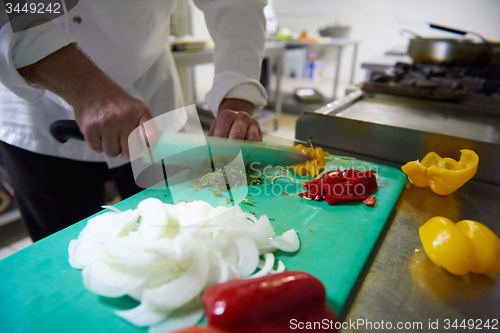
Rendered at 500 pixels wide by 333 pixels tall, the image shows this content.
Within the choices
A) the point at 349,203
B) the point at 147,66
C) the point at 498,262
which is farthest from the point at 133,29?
the point at 498,262

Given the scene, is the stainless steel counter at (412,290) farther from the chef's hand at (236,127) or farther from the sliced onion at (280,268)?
the chef's hand at (236,127)

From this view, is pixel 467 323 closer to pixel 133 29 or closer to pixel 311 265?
pixel 311 265

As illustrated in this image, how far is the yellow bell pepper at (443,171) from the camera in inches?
36.1

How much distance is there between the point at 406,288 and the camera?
25.2 inches

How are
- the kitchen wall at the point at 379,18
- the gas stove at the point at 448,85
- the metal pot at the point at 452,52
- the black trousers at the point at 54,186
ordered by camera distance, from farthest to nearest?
1. the kitchen wall at the point at 379,18
2. the metal pot at the point at 452,52
3. the gas stove at the point at 448,85
4. the black trousers at the point at 54,186

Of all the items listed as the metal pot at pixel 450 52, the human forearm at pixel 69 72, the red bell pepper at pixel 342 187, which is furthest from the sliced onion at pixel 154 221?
the metal pot at pixel 450 52

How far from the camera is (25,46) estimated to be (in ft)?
2.57

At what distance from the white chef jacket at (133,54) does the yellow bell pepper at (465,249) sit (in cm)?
80

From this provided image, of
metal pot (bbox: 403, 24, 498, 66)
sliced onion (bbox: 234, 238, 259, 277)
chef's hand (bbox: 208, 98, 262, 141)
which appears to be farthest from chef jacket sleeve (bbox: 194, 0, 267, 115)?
metal pot (bbox: 403, 24, 498, 66)

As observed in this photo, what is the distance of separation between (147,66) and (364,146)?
94 cm

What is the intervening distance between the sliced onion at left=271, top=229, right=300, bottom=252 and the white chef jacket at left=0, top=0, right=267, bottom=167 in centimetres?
63

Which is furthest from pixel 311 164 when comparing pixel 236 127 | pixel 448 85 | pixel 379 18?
pixel 379 18

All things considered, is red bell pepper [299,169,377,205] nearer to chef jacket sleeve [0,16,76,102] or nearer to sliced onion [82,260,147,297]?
sliced onion [82,260,147,297]

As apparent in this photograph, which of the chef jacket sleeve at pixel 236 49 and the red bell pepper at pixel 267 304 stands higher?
the chef jacket sleeve at pixel 236 49
